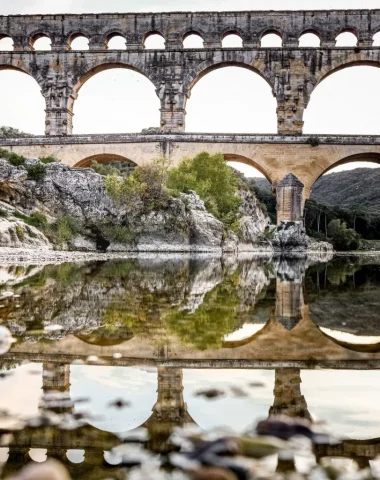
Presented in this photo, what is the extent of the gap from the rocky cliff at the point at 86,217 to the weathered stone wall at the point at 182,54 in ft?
34.6

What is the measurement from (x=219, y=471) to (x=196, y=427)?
15.5 inches

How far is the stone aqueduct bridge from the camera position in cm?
2612

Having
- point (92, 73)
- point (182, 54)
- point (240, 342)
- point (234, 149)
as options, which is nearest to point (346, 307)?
A: point (240, 342)

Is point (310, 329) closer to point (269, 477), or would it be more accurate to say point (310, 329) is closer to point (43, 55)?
point (269, 477)

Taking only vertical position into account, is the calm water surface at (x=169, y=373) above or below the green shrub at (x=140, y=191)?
below

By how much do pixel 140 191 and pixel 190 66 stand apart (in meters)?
13.2

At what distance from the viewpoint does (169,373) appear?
230cm

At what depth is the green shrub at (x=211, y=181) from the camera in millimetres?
22312

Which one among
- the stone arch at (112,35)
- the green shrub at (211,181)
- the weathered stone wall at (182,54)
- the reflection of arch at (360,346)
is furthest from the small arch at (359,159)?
the reflection of arch at (360,346)

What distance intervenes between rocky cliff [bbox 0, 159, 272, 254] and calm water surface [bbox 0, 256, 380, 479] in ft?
34.2

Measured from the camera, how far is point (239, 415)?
178 cm

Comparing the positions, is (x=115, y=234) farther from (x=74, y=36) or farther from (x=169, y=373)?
(x=74, y=36)

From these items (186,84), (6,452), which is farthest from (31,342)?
(186,84)

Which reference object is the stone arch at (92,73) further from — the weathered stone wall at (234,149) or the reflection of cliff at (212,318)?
the reflection of cliff at (212,318)
